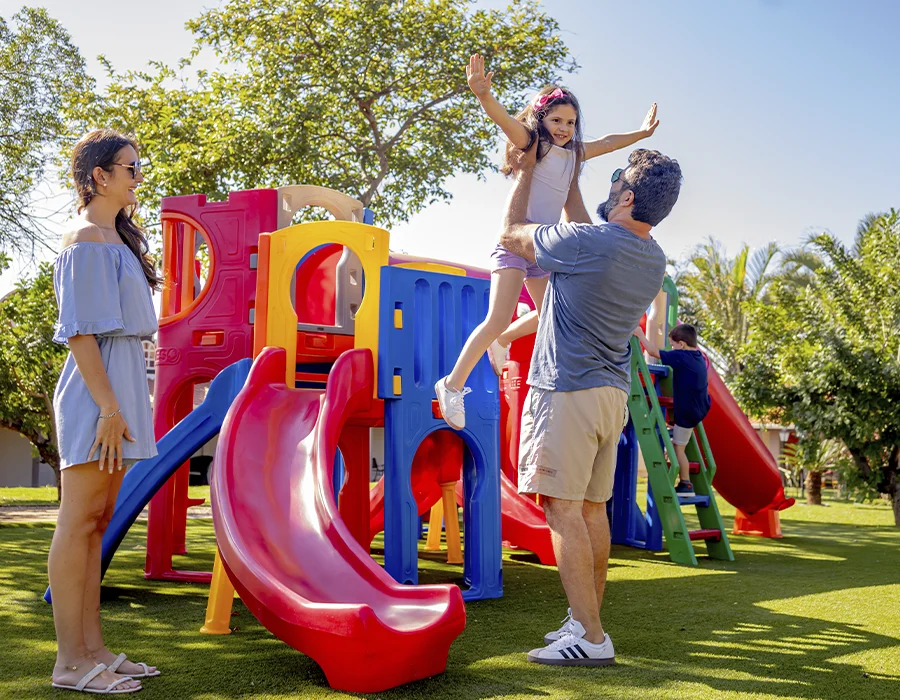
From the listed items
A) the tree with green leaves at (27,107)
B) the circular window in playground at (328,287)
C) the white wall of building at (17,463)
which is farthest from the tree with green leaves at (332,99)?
the white wall of building at (17,463)

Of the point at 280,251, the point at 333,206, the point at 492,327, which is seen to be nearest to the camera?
the point at 492,327

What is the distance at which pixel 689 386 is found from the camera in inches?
331

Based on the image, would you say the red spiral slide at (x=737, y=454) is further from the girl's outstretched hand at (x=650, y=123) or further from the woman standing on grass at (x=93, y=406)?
the woman standing on grass at (x=93, y=406)

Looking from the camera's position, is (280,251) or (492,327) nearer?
(492,327)

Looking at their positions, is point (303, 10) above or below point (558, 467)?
above

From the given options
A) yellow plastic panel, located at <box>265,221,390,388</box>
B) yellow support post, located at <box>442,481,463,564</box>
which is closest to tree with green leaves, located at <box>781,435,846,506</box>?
yellow support post, located at <box>442,481,463,564</box>

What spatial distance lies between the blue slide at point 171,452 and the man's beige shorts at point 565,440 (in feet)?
7.96

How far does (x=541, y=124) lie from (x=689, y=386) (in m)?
4.53

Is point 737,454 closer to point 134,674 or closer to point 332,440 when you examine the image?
point 332,440

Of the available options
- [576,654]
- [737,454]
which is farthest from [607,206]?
[737,454]

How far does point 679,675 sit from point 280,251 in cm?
327

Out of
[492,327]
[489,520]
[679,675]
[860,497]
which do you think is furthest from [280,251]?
[860,497]

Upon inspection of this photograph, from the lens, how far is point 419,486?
295 inches

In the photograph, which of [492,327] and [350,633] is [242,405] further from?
[350,633]
